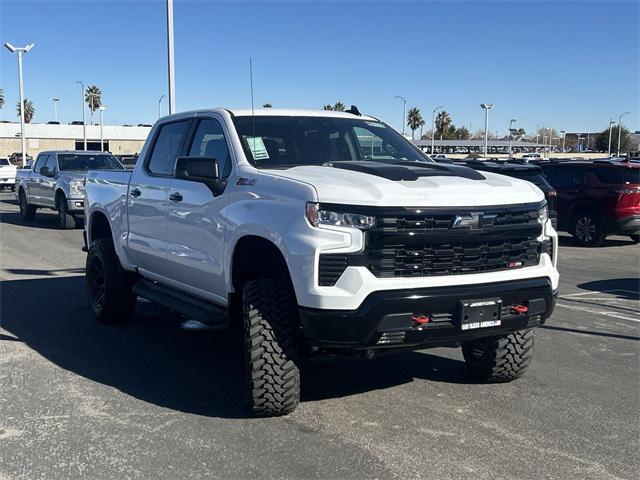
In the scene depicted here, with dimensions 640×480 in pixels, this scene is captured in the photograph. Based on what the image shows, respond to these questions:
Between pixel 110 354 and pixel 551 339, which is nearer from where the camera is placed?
pixel 110 354

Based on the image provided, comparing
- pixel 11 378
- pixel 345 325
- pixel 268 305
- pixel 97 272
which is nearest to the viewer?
pixel 345 325

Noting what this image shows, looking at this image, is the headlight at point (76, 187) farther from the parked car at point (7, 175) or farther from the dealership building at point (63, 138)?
Result: the dealership building at point (63, 138)

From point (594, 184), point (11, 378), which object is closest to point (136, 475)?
point (11, 378)

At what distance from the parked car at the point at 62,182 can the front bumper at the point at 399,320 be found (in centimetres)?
1283

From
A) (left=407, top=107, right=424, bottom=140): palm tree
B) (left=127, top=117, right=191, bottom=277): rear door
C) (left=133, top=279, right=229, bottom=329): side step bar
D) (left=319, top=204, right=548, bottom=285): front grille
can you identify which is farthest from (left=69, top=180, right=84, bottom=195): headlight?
(left=407, top=107, right=424, bottom=140): palm tree

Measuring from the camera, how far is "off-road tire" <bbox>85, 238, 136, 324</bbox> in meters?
7.04

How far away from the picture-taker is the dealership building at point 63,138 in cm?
7612

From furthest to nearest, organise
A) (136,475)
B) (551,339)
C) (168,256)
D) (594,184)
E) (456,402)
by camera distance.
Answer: (594,184) → (551,339) → (168,256) → (456,402) → (136,475)

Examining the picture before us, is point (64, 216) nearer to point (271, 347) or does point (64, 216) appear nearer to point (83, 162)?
point (83, 162)

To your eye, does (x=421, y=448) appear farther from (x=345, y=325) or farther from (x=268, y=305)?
(x=268, y=305)

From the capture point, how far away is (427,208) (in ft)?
13.8

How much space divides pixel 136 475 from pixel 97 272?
3.92m

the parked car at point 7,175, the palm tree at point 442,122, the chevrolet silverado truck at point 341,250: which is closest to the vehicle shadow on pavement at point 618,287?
the chevrolet silverado truck at point 341,250

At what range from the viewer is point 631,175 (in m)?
14.4
